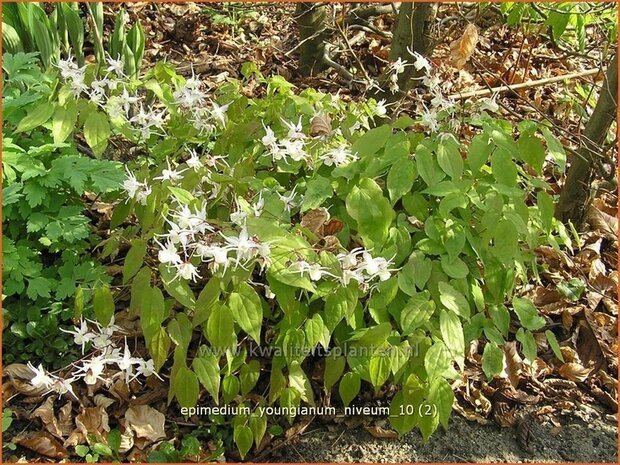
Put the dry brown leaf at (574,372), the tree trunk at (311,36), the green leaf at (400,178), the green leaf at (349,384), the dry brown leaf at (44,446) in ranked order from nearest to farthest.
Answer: the green leaf at (400,178) < the green leaf at (349,384) < the dry brown leaf at (44,446) < the dry brown leaf at (574,372) < the tree trunk at (311,36)

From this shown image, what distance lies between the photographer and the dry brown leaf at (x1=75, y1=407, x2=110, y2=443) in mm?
2176

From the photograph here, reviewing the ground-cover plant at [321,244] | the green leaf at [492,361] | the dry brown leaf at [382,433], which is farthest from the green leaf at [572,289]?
the dry brown leaf at [382,433]

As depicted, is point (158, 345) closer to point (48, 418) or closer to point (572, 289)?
point (48, 418)

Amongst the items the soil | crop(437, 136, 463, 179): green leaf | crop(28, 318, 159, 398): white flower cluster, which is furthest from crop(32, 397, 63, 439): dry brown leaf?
crop(437, 136, 463, 179): green leaf

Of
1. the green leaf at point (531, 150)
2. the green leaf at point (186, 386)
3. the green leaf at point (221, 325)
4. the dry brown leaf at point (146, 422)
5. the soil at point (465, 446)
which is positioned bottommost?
the soil at point (465, 446)

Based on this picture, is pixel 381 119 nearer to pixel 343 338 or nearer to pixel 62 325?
pixel 343 338

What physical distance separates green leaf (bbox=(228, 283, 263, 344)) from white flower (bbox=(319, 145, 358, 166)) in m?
0.47

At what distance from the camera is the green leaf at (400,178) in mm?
1832

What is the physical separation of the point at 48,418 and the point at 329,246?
3.67 ft

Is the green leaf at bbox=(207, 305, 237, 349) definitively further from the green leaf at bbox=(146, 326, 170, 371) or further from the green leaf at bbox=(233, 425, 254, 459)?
the green leaf at bbox=(233, 425, 254, 459)

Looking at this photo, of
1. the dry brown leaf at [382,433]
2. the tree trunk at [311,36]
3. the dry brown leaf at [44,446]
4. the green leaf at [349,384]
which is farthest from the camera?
the tree trunk at [311,36]

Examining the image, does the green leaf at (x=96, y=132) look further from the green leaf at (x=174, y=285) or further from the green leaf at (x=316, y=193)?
the green leaf at (x=316, y=193)

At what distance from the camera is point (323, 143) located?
78.7 inches

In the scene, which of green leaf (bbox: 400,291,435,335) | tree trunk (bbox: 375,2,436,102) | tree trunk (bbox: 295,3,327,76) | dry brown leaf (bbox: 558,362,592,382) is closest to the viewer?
green leaf (bbox: 400,291,435,335)
